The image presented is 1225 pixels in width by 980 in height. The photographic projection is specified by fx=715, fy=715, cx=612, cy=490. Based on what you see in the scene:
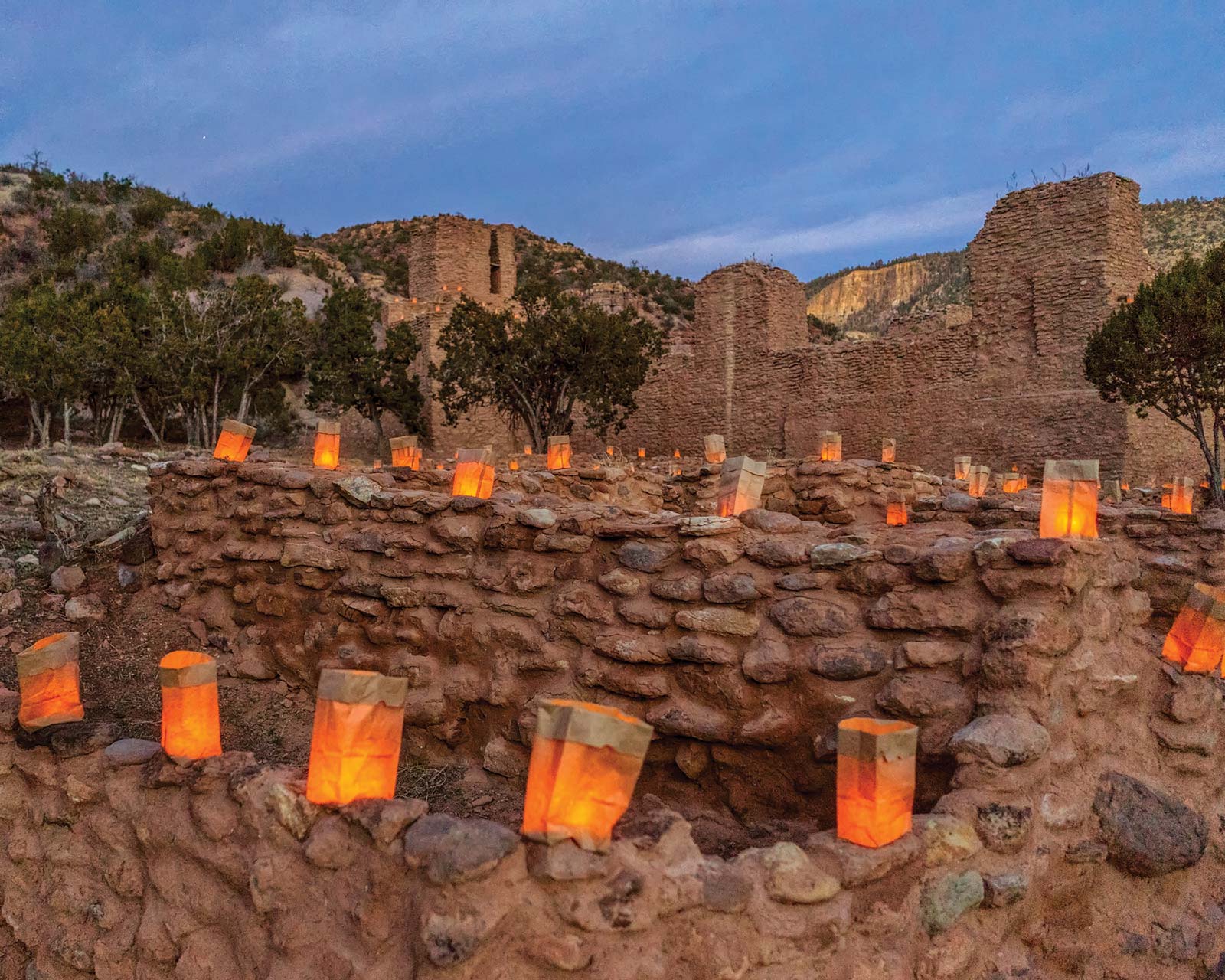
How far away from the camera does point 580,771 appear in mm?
1989

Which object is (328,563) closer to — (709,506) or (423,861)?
(423,861)

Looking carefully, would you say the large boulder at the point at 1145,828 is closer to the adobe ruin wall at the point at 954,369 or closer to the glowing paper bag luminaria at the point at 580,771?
the glowing paper bag luminaria at the point at 580,771

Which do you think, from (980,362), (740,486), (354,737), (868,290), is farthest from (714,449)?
(868,290)

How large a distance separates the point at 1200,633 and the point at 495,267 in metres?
27.2

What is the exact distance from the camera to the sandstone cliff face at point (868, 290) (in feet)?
→ 188

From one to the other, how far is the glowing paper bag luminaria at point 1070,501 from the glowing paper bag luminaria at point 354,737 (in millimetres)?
3034

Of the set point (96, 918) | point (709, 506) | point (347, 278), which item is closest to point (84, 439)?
point (347, 278)

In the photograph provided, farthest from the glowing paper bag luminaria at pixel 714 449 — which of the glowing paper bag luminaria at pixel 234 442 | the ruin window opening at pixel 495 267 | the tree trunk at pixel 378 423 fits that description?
the ruin window opening at pixel 495 267

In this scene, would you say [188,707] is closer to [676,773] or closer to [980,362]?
[676,773]

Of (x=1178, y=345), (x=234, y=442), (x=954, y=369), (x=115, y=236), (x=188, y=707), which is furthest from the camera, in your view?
(x=115, y=236)

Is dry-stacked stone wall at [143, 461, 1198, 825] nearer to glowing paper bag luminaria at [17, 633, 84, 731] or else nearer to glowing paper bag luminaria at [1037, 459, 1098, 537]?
glowing paper bag luminaria at [1037, 459, 1098, 537]

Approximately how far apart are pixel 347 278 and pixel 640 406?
19175mm

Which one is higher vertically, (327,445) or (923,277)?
(923,277)

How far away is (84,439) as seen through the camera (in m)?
21.2
